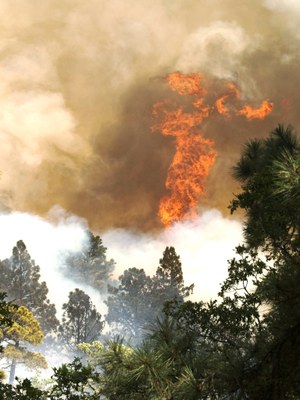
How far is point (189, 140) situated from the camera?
99750 mm

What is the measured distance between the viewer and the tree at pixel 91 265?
190 feet

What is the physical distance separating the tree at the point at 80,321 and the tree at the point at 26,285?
1617 millimetres

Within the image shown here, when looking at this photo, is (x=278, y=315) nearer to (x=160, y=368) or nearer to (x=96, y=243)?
(x=160, y=368)

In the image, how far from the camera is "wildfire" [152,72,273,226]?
300 ft

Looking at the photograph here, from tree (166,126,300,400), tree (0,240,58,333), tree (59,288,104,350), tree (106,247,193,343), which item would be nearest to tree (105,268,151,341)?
tree (106,247,193,343)

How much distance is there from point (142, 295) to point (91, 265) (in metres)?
17.4

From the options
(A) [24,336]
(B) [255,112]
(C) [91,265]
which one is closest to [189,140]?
(B) [255,112]

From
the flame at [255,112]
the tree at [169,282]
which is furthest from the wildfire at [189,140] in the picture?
the tree at [169,282]

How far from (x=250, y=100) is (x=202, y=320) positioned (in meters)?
96.4

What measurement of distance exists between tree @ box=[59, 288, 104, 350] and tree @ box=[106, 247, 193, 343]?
18.7 ft

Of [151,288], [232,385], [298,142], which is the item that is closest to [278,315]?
[232,385]

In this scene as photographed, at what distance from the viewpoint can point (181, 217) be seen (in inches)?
3597

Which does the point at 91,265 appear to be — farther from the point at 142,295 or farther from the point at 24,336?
the point at 24,336

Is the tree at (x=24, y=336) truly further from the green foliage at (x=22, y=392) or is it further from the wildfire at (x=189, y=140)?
the wildfire at (x=189, y=140)
